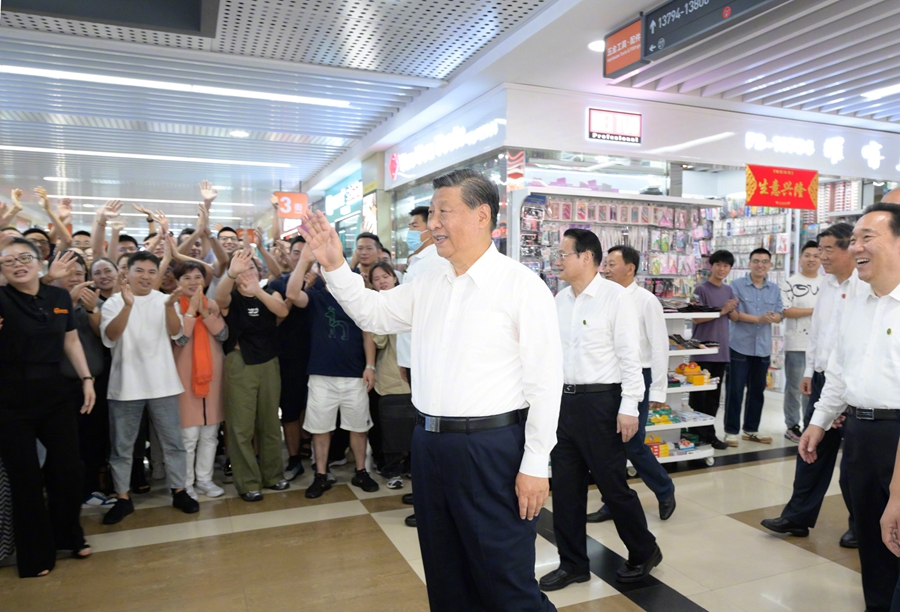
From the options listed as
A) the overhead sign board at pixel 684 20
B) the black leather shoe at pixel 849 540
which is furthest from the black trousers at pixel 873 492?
the overhead sign board at pixel 684 20

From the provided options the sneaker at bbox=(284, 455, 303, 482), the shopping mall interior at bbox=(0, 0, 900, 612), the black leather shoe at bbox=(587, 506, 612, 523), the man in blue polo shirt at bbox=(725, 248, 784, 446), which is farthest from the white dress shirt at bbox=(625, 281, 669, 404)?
the sneaker at bbox=(284, 455, 303, 482)

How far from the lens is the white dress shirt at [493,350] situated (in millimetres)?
1899

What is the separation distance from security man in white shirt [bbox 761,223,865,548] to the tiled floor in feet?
0.37

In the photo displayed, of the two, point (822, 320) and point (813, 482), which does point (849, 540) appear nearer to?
point (813, 482)

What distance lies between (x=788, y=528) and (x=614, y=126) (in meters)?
4.32

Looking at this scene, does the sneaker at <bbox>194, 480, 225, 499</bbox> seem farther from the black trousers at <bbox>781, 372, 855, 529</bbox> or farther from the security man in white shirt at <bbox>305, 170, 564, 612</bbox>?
the black trousers at <bbox>781, 372, 855, 529</bbox>

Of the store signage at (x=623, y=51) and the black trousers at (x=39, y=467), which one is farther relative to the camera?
the store signage at (x=623, y=51)

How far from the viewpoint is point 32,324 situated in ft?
10.4

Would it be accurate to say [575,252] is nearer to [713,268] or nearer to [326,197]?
[713,268]

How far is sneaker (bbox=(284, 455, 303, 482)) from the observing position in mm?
4836

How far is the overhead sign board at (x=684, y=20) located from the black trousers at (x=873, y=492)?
2.31m

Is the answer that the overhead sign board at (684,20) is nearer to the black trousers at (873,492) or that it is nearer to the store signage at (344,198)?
the black trousers at (873,492)

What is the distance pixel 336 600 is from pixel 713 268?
15.4 ft

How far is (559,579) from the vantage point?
2.98m
